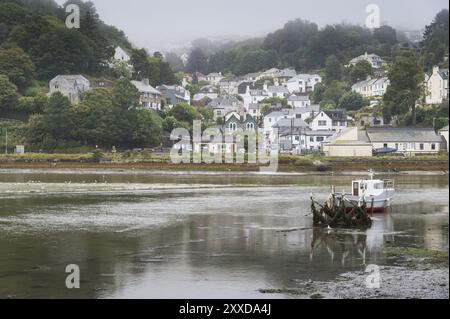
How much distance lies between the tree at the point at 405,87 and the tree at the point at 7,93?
5687cm

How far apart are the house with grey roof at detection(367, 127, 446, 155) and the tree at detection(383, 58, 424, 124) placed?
9.67 m

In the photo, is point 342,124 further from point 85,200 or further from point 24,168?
point 85,200

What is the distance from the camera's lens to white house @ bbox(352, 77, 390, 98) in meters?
134

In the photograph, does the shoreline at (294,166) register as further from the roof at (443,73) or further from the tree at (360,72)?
the tree at (360,72)

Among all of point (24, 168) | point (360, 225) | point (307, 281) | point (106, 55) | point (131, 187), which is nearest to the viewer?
point (307, 281)

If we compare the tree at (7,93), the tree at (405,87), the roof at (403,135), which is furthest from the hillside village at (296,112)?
the tree at (7,93)

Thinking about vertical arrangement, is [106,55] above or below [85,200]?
above

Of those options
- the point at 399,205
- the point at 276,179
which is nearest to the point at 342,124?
the point at 276,179

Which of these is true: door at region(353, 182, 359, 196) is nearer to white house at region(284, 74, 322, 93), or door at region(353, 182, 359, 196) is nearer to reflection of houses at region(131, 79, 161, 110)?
reflection of houses at region(131, 79, 161, 110)

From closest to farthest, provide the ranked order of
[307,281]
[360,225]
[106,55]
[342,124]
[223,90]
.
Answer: [307,281] < [360,225] < [342,124] < [106,55] < [223,90]

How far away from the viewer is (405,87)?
101000mm

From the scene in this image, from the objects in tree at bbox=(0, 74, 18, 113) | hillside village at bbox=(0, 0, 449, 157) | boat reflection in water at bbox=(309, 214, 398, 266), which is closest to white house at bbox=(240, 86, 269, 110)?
hillside village at bbox=(0, 0, 449, 157)
